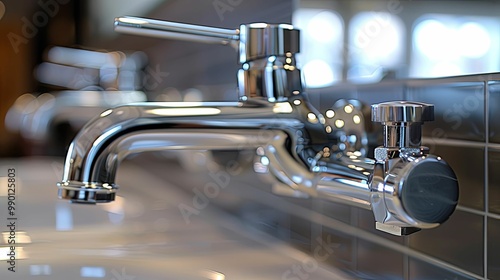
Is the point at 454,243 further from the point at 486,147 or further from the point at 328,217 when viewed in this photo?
the point at 328,217

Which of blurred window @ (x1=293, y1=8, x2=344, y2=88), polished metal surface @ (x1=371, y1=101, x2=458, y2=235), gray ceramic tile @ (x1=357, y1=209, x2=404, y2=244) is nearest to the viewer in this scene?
polished metal surface @ (x1=371, y1=101, x2=458, y2=235)

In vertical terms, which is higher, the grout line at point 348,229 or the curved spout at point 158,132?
the curved spout at point 158,132

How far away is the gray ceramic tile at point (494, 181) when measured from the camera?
42 centimetres

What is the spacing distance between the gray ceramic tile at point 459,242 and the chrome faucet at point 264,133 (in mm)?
77

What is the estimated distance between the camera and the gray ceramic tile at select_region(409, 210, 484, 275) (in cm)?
45

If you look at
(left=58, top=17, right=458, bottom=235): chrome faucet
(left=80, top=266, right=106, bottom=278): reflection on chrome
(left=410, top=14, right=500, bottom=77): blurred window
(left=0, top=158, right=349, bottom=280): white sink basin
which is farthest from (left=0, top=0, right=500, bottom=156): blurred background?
(left=80, top=266, right=106, bottom=278): reflection on chrome

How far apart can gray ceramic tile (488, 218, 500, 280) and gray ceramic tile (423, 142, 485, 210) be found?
0.05 ft

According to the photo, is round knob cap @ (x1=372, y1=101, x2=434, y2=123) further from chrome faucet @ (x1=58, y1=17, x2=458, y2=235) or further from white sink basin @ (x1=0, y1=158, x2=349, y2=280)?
white sink basin @ (x1=0, y1=158, x2=349, y2=280)

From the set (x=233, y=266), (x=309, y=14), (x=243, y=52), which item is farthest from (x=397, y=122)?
(x=309, y=14)

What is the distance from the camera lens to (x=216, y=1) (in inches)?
47.3

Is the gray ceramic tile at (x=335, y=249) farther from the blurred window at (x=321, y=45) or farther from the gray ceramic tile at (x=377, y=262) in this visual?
the blurred window at (x=321, y=45)

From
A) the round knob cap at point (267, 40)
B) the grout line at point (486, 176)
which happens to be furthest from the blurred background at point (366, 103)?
the round knob cap at point (267, 40)

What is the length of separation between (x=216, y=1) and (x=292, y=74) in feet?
2.29

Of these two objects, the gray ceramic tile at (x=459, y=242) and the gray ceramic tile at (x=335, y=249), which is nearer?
the gray ceramic tile at (x=459, y=242)
